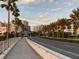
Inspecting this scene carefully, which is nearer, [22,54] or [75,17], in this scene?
[22,54]

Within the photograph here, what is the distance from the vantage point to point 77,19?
99375mm

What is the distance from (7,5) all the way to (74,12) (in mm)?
58706

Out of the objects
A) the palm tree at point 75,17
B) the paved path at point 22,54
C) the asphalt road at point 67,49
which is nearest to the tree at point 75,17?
the palm tree at point 75,17

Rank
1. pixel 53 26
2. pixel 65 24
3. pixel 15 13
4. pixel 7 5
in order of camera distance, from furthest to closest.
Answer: pixel 53 26
pixel 65 24
pixel 15 13
pixel 7 5

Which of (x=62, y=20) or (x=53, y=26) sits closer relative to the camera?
(x=62, y=20)

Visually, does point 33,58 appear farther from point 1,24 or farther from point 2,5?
point 1,24

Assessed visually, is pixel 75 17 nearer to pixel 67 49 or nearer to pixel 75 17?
pixel 75 17

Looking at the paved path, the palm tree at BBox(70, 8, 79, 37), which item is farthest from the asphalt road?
the palm tree at BBox(70, 8, 79, 37)

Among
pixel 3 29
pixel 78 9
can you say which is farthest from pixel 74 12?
pixel 3 29

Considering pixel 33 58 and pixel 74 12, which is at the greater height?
pixel 74 12

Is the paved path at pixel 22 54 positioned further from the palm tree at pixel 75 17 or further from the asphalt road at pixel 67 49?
the palm tree at pixel 75 17

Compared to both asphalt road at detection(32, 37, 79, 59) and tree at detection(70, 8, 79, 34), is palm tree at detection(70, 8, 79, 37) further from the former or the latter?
asphalt road at detection(32, 37, 79, 59)

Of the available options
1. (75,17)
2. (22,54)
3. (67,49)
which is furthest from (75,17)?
(22,54)

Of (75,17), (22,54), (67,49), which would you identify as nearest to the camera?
(22,54)
